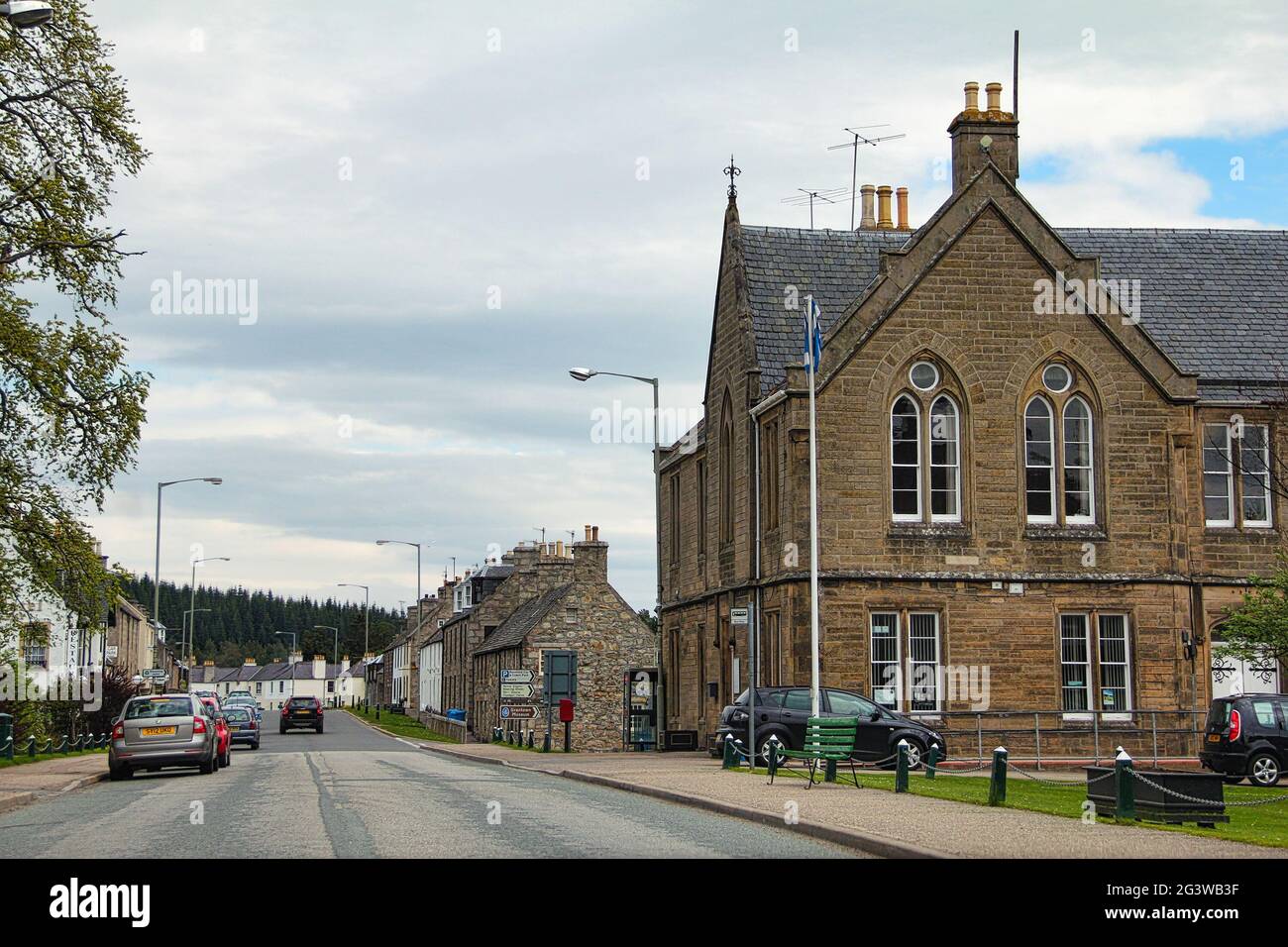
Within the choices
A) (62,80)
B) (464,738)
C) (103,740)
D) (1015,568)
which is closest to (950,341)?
(1015,568)

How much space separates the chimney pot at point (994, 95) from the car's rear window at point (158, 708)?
72.4 ft

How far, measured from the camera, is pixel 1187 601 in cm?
3344

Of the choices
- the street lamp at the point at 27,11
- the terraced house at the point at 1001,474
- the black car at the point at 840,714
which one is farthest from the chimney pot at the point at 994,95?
the street lamp at the point at 27,11

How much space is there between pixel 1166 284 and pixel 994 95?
651 cm

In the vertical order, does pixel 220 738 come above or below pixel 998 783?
below

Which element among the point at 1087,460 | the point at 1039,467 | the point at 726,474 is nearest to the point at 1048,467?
the point at 1039,467

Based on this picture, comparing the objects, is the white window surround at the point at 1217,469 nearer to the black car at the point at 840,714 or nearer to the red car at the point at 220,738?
the black car at the point at 840,714

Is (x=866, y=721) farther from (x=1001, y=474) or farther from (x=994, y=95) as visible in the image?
(x=994, y=95)

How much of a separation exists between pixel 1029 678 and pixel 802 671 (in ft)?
16.8

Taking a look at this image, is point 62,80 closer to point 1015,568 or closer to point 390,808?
point 390,808

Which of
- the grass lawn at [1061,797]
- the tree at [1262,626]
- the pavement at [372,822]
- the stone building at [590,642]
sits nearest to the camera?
the pavement at [372,822]

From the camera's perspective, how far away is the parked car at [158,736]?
92.5 ft

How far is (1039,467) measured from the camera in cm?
3366

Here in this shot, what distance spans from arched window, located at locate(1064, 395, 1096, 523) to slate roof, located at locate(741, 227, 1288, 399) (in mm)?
3001
